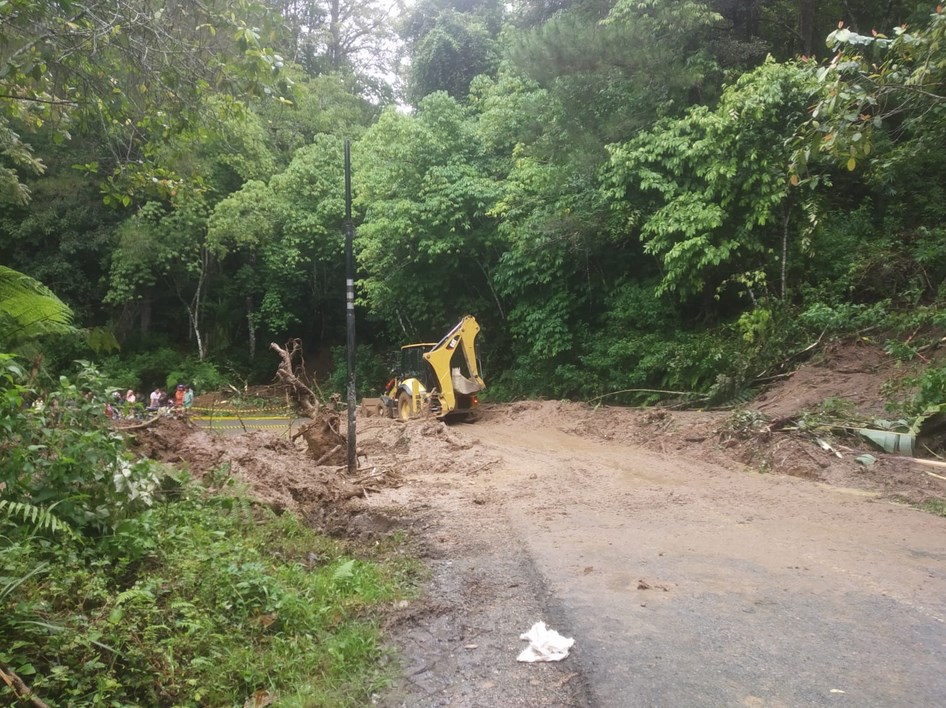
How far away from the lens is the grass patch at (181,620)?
3.13 metres

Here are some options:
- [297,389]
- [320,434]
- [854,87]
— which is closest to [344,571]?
[320,434]

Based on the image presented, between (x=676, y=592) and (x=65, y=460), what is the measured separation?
4.25 m

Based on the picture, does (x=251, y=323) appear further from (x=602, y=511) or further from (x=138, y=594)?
(x=138, y=594)

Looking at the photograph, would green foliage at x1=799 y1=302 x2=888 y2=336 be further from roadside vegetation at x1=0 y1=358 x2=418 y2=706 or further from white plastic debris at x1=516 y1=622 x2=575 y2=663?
white plastic debris at x1=516 y1=622 x2=575 y2=663

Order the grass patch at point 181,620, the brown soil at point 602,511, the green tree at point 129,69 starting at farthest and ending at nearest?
1. the green tree at point 129,69
2. the brown soil at point 602,511
3. the grass patch at point 181,620

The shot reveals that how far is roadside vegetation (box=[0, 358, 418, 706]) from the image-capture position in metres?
3.18

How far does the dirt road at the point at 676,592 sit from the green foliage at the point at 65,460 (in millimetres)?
2127

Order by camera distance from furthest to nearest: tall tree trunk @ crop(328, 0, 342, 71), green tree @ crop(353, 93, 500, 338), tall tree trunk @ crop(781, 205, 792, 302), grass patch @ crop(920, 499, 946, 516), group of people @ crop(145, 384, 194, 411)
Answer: tall tree trunk @ crop(328, 0, 342, 71) < green tree @ crop(353, 93, 500, 338) < tall tree trunk @ crop(781, 205, 792, 302) < group of people @ crop(145, 384, 194, 411) < grass patch @ crop(920, 499, 946, 516)

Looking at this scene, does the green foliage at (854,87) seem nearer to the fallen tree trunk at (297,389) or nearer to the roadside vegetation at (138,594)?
the roadside vegetation at (138,594)

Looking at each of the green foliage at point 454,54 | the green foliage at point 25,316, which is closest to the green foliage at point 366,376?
the green foliage at point 454,54

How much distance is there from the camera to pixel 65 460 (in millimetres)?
4109

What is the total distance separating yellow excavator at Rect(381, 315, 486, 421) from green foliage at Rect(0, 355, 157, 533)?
1007cm

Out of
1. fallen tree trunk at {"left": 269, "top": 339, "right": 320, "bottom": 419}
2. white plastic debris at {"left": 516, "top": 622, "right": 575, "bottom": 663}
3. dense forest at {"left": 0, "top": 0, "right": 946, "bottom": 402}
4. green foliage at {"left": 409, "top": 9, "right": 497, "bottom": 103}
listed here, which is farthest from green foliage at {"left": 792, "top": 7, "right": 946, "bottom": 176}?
green foliage at {"left": 409, "top": 9, "right": 497, "bottom": 103}

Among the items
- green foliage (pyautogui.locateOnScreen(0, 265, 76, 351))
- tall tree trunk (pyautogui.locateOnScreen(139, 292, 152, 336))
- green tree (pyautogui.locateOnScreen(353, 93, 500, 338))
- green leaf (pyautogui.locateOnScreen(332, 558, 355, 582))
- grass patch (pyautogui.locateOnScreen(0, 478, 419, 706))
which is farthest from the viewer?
tall tree trunk (pyautogui.locateOnScreen(139, 292, 152, 336))
